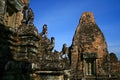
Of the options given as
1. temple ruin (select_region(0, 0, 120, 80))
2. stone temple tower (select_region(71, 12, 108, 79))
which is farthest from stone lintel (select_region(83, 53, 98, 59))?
temple ruin (select_region(0, 0, 120, 80))

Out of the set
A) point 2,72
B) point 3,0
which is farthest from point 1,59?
point 3,0

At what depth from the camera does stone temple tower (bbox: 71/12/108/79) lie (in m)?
25.5

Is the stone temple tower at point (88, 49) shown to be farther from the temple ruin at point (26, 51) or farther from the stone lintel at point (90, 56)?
the temple ruin at point (26, 51)

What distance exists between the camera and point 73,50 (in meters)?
26.8

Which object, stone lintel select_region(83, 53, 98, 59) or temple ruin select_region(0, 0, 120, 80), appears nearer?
temple ruin select_region(0, 0, 120, 80)

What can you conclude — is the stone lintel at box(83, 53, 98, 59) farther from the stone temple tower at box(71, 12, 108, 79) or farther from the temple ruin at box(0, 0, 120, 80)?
the temple ruin at box(0, 0, 120, 80)

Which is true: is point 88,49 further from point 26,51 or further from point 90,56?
point 26,51

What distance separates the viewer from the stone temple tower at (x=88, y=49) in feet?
83.7

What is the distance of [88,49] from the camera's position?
86.3 ft

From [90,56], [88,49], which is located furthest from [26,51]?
[88,49]

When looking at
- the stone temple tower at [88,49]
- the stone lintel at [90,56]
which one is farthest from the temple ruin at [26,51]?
the stone lintel at [90,56]

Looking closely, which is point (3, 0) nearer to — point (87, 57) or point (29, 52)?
point (29, 52)

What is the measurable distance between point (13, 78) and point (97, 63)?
19.8 metres

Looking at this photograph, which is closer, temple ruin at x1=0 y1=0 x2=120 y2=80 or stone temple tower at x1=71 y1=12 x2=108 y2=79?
temple ruin at x1=0 y1=0 x2=120 y2=80
